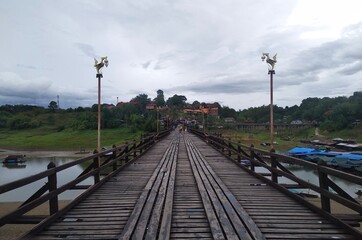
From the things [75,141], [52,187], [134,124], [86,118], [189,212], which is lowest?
[75,141]

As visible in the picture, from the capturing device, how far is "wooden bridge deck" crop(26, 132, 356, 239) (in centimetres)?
435

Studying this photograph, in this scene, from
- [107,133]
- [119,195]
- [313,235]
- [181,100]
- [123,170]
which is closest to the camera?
[313,235]

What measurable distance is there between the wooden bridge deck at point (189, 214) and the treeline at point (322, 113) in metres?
99.4

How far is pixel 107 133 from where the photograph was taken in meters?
89.4

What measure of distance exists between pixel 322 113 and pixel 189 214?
5423 inches

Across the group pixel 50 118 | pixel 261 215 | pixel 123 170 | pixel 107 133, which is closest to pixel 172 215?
pixel 261 215

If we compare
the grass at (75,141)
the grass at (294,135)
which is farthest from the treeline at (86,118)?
the grass at (294,135)

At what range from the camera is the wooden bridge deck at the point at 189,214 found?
4.35m

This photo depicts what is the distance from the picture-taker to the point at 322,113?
5059 inches

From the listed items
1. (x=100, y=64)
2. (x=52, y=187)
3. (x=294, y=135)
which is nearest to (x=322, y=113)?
(x=294, y=135)

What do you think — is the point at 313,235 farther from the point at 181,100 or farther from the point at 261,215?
the point at 181,100

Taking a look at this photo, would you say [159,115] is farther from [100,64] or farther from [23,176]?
[100,64]

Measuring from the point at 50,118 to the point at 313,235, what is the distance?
462ft

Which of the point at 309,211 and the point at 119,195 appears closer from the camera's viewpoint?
the point at 309,211
